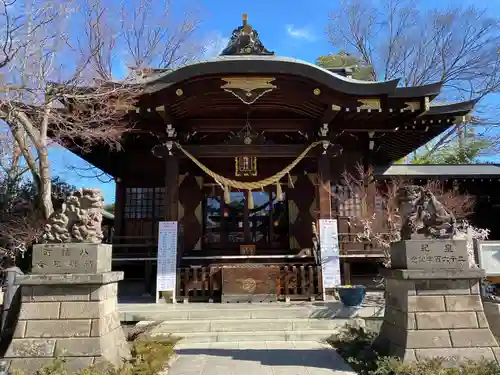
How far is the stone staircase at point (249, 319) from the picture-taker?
722 centimetres

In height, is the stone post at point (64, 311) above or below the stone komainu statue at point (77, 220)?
below

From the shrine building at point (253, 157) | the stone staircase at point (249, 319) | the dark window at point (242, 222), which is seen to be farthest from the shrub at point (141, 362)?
the dark window at point (242, 222)

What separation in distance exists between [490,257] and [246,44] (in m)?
8.69

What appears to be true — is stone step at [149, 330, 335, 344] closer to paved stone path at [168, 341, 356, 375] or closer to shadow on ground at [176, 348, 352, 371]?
paved stone path at [168, 341, 356, 375]

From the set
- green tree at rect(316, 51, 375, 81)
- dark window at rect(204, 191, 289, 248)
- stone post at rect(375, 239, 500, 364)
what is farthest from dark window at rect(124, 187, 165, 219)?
green tree at rect(316, 51, 375, 81)

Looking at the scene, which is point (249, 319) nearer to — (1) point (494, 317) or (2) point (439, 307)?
(2) point (439, 307)

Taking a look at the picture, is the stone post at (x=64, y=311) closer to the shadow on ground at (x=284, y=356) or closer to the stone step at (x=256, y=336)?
the shadow on ground at (x=284, y=356)

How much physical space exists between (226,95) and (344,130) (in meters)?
3.62

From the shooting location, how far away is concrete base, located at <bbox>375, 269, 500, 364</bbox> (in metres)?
4.85

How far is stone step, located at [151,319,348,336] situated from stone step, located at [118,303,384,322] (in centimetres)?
29

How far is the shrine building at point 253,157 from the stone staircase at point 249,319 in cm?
110

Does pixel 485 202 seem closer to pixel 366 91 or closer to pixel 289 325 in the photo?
pixel 366 91

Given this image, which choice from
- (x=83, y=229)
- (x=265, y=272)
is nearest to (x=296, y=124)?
(x=265, y=272)

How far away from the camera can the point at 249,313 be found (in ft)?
26.6
